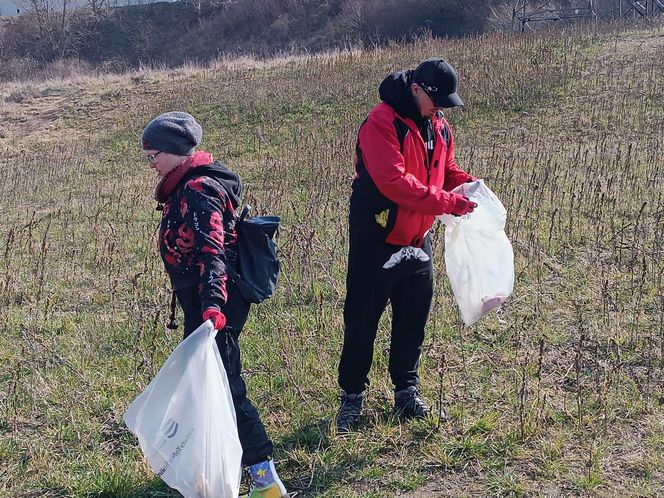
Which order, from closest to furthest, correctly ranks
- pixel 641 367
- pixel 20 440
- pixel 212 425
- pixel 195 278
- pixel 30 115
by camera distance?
pixel 212 425 < pixel 195 278 < pixel 20 440 < pixel 641 367 < pixel 30 115

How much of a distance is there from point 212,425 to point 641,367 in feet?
7.80

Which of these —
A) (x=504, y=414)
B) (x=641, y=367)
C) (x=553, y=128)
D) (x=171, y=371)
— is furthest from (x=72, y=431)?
(x=553, y=128)

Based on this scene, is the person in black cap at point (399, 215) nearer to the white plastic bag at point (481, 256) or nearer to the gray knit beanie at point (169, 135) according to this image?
the white plastic bag at point (481, 256)

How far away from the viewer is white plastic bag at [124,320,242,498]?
2227 millimetres

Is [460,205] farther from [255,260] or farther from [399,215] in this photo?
[255,260]

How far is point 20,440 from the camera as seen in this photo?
10.2ft

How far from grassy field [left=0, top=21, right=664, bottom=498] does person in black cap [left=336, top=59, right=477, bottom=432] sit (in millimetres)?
234

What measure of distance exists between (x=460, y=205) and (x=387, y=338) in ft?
4.38

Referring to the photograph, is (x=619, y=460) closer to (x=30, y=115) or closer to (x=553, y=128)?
(x=553, y=128)

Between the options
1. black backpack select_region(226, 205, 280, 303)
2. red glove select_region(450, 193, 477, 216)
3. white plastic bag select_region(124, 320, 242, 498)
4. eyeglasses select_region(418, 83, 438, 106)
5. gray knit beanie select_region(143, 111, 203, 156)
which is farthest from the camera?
red glove select_region(450, 193, 477, 216)

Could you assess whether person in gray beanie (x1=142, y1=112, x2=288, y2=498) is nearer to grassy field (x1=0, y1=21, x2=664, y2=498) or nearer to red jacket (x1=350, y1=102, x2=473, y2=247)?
grassy field (x1=0, y1=21, x2=664, y2=498)

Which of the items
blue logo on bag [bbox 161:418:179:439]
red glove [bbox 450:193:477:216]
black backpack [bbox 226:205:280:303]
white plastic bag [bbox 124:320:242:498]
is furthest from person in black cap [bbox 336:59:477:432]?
blue logo on bag [bbox 161:418:179:439]

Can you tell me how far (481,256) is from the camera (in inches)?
122

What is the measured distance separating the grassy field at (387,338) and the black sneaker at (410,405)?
68mm
